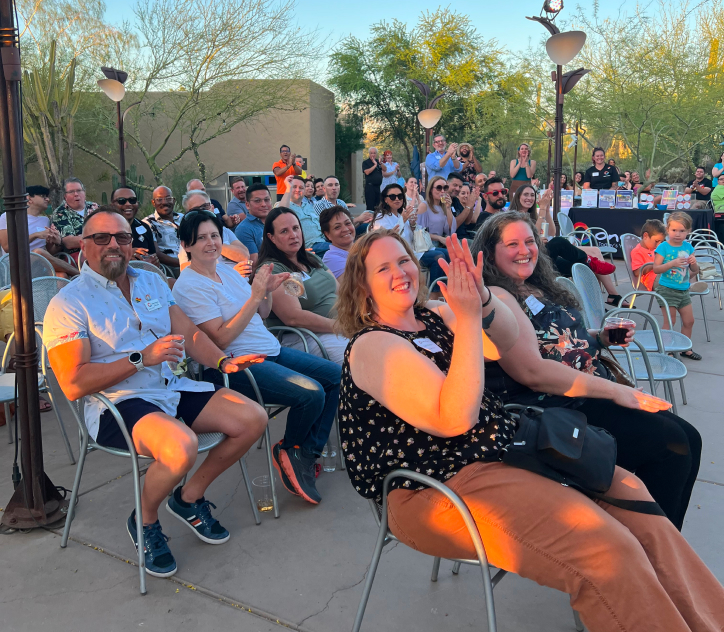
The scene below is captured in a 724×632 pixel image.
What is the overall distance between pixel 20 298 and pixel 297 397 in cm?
126

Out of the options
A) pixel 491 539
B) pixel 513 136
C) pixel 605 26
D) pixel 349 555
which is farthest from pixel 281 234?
pixel 513 136

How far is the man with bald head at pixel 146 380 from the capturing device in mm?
2275

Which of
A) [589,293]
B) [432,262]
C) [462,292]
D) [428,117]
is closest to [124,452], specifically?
[462,292]

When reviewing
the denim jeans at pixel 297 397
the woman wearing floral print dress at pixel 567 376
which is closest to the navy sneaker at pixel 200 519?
the denim jeans at pixel 297 397

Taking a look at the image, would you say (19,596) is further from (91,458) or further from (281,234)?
(281,234)

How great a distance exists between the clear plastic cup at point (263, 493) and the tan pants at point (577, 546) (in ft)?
4.03

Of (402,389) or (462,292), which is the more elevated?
(462,292)

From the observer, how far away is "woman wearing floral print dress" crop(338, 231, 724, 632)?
146cm

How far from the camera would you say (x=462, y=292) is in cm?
154

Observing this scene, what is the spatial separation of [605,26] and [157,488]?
69.3 ft

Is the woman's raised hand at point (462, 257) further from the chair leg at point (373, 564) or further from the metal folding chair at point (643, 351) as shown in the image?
the metal folding chair at point (643, 351)

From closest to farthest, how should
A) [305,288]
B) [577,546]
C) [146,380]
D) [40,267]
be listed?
[577,546]
[146,380]
[305,288]
[40,267]

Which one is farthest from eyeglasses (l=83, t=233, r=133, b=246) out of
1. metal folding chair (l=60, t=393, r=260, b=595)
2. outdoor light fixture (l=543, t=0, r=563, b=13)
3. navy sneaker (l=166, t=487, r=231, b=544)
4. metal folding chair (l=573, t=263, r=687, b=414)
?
outdoor light fixture (l=543, t=0, r=563, b=13)

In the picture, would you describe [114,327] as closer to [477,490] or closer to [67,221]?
[477,490]
